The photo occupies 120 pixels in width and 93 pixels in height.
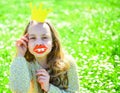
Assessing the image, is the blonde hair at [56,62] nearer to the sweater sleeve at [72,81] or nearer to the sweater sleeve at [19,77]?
the sweater sleeve at [72,81]

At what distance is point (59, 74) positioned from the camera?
15.8 ft

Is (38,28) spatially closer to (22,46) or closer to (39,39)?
(39,39)

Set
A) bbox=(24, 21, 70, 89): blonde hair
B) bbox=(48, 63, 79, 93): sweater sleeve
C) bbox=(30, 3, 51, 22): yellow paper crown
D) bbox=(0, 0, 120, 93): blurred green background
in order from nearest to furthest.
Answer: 1. bbox=(30, 3, 51, 22): yellow paper crown
2. bbox=(24, 21, 70, 89): blonde hair
3. bbox=(48, 63, 79, 93): sweater sleeve
4. bbox=(0, 0, 120, 93): blurred green background

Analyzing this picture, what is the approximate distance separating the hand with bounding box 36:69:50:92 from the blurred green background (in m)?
0.68

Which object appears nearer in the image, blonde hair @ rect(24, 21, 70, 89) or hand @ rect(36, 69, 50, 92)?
hand @ rect(36, 69, 50, 92)

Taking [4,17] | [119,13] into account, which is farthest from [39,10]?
[119,13]

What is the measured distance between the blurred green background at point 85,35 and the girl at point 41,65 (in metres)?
0.32

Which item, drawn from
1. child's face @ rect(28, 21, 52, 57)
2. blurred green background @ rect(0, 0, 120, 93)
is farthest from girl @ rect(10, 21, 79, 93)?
blurred green background @ rect(0, 0, 120, 93)

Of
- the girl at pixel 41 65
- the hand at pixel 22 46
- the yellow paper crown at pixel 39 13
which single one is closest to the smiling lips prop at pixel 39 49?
the girl at pixel 41 65

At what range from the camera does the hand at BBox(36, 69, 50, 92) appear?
4.57m

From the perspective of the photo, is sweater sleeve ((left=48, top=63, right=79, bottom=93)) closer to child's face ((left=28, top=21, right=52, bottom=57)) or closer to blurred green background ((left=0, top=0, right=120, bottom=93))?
child's face ((left=28, top=21, right=52, bottom=57))

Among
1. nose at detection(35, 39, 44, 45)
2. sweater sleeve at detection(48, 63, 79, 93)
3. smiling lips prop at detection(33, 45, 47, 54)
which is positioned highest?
nose at detection(35, 39, 44, 45)

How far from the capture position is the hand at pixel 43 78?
4.57 m

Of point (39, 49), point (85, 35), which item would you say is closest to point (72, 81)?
point (39, 49)
